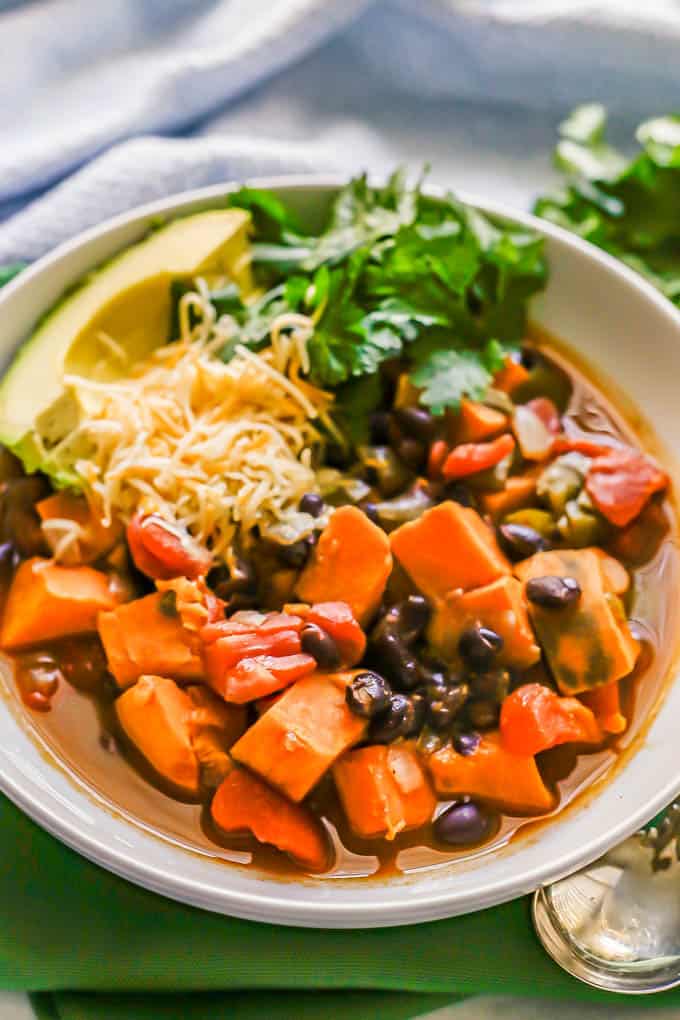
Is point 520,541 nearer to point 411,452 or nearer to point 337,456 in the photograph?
point 411,452

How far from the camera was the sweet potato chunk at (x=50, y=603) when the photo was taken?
332 cm

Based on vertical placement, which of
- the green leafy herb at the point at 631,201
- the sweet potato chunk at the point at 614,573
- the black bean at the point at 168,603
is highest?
the green leafy herb at the point at 631,201

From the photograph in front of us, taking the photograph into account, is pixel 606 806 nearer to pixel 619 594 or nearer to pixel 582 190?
pixel 619 594

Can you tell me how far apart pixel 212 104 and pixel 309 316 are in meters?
1.70

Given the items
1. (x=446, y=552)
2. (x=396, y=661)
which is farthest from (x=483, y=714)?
(x=446, y=552)

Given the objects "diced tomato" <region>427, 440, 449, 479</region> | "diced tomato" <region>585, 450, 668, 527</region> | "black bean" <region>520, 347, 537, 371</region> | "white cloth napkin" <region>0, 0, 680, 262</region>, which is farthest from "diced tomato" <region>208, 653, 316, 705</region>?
"white cloth napkin" <region>0, 0, 680, 262</region>

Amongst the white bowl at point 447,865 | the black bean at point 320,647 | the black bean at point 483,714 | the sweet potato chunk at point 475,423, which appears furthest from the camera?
the sweet potato chunk at point 475,423

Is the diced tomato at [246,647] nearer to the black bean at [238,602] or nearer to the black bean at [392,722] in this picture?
the black bean at [238,602]

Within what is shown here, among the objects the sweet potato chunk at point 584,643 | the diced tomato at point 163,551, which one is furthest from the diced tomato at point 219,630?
the sweet potato chunk at point 584,643

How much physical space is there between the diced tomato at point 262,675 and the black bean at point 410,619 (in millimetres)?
322

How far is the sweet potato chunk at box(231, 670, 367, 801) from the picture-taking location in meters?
2.95

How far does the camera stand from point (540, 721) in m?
3.09

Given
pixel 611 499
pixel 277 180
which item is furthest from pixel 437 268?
pixel 611 499

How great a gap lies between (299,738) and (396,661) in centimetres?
40
